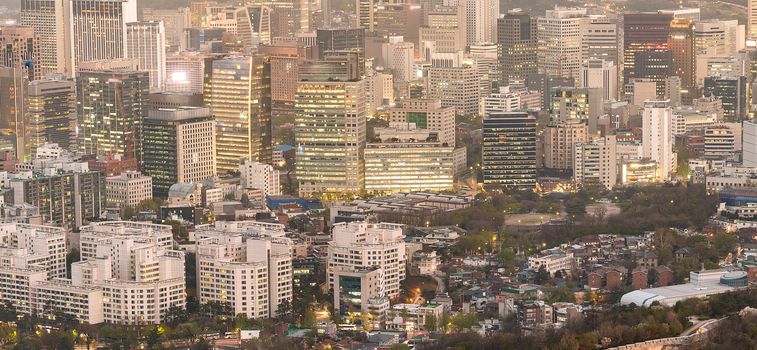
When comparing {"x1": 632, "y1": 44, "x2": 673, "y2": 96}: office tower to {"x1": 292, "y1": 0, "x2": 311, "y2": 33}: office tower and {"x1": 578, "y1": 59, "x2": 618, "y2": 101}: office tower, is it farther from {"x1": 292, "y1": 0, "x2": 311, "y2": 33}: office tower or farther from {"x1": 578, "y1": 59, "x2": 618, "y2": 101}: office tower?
{"x1": 292, "y1": 0, "x2": 311, "y2": 33}: office tower

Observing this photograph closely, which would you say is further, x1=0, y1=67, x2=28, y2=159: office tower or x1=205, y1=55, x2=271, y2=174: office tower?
x1=0, y1=67, x2=28, y2=159: office tower

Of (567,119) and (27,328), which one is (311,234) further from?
(567,119)

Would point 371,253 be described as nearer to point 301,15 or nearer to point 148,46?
point 148,46

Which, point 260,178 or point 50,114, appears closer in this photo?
point 260,178

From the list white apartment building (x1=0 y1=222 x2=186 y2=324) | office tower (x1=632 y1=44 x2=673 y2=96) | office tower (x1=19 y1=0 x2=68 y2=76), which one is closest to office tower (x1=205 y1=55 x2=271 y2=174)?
office tower (x1=19 y1=0 x2=68 y2=76)

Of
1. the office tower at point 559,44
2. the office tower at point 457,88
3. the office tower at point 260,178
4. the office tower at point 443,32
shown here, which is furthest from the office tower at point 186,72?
the office tower at point 559,44

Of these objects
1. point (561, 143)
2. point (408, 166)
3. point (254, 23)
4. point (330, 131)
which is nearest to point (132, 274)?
point (330, 131)

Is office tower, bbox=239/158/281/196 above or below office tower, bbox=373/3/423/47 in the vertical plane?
below
